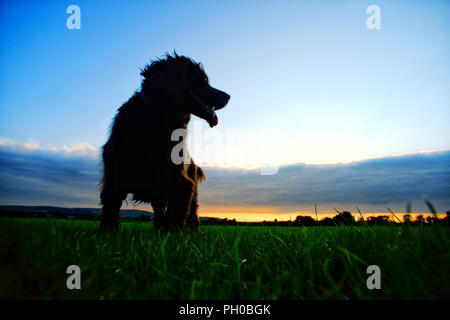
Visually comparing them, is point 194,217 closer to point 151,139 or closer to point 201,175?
point 201,175

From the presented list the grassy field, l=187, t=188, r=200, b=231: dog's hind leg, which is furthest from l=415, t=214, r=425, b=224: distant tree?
l=187, t=188, r=200, b=231: dog's hind leg

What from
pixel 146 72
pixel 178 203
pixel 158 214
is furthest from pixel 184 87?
pixel 158 214

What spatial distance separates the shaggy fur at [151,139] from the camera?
4.04 metres

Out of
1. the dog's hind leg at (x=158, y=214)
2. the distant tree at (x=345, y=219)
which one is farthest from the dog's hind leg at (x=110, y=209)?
the distant tree at (x=345, y=219)

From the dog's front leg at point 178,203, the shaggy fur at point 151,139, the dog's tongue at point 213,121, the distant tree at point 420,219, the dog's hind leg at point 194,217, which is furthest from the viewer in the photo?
the dog's hind leg at point 194,217

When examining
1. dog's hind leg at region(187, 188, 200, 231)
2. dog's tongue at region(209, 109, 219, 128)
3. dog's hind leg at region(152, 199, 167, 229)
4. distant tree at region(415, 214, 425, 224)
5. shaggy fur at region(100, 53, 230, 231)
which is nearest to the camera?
distant tree at region(415, 214, 425, 224)

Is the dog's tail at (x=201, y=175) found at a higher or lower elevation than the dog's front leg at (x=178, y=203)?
higher

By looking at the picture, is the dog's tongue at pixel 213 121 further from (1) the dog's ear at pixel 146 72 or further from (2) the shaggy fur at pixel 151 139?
(1) the dog's ear at pixel 146 72

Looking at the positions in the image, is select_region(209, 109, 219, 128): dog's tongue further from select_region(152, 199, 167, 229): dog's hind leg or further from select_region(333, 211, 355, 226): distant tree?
select_region(333, 211, 355, 226): distant tree

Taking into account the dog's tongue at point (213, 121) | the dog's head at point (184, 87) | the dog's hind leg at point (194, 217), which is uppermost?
the dog's head at point (184, 87)

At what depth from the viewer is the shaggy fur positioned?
4035mm

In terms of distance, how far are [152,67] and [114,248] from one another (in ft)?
9.77
